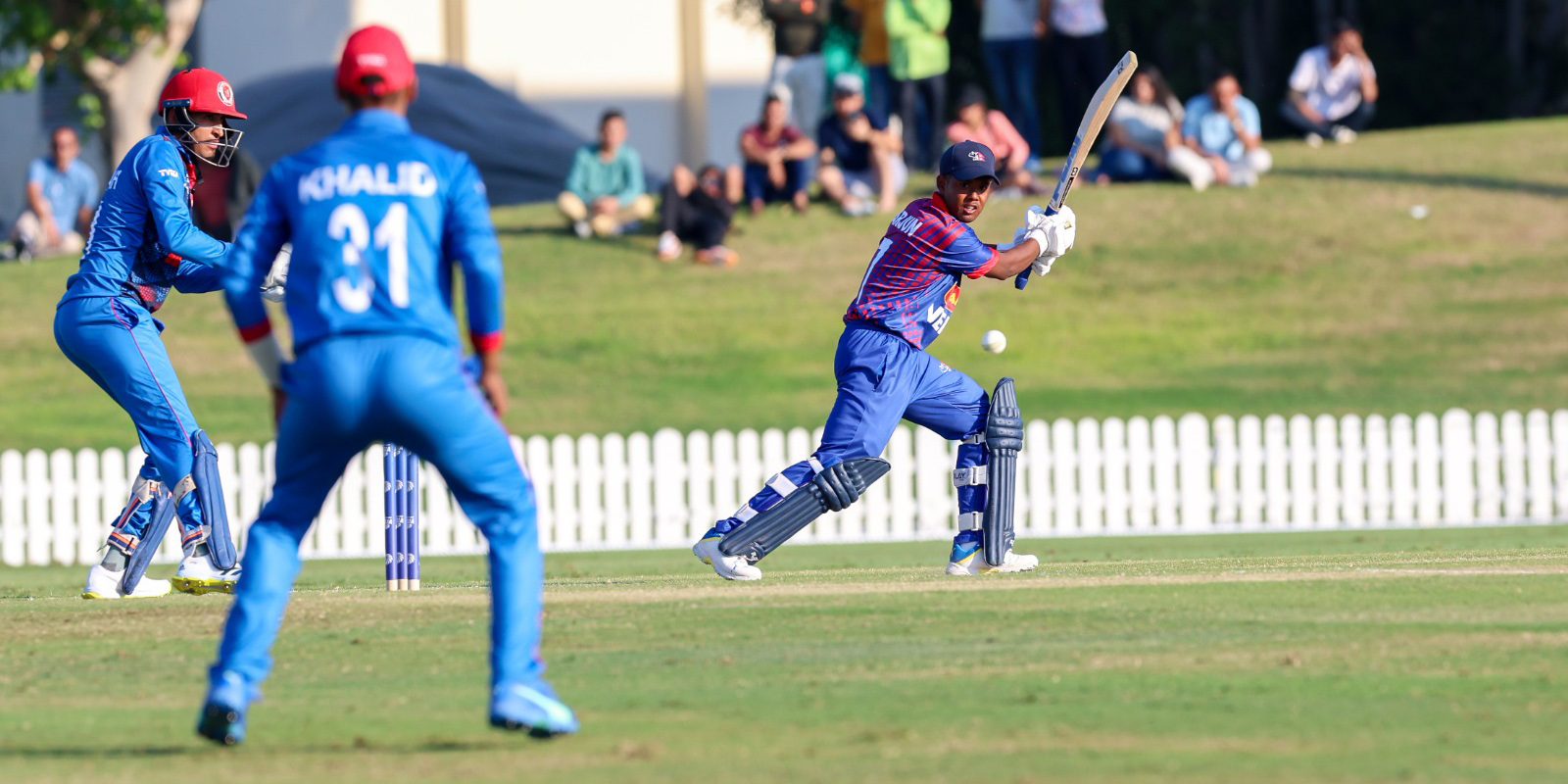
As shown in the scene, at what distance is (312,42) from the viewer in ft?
98.2

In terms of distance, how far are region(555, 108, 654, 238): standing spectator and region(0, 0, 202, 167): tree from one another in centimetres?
491

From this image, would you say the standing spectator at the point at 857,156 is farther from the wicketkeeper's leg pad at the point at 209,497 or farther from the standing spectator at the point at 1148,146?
the wicketkeeper's leg pad at the point at 209,497

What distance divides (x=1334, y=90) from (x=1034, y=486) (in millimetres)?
9787

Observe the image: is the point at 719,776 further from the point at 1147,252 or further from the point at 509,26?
the point at 509,26

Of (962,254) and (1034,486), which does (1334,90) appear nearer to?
(1034,486)

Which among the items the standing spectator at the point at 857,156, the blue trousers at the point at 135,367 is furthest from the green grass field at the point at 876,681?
the standing spectator at the point at 857,156

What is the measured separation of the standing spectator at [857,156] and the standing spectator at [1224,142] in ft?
10.9

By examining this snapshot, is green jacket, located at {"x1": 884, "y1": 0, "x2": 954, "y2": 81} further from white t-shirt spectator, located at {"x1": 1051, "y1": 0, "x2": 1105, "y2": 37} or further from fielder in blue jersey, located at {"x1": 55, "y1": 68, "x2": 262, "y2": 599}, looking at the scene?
fielder in blue jersey, located at {"x1": 55, "y1": 68, "x2": 262, "y2": 599}

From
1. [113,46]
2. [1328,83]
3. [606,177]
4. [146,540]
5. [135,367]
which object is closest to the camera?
[135,367]

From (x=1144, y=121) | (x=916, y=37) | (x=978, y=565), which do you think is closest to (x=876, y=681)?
(x=978, y=565)

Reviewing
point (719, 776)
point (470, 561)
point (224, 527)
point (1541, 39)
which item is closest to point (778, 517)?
point (224, 527)

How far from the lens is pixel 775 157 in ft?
73.6

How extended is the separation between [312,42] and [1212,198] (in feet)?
44.6

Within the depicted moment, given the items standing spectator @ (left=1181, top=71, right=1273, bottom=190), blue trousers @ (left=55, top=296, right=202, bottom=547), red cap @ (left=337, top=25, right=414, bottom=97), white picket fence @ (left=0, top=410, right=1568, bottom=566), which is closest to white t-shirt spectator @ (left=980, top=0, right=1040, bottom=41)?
standing spectator @ (left=1181, top=71, right=1273, bottom=190)
